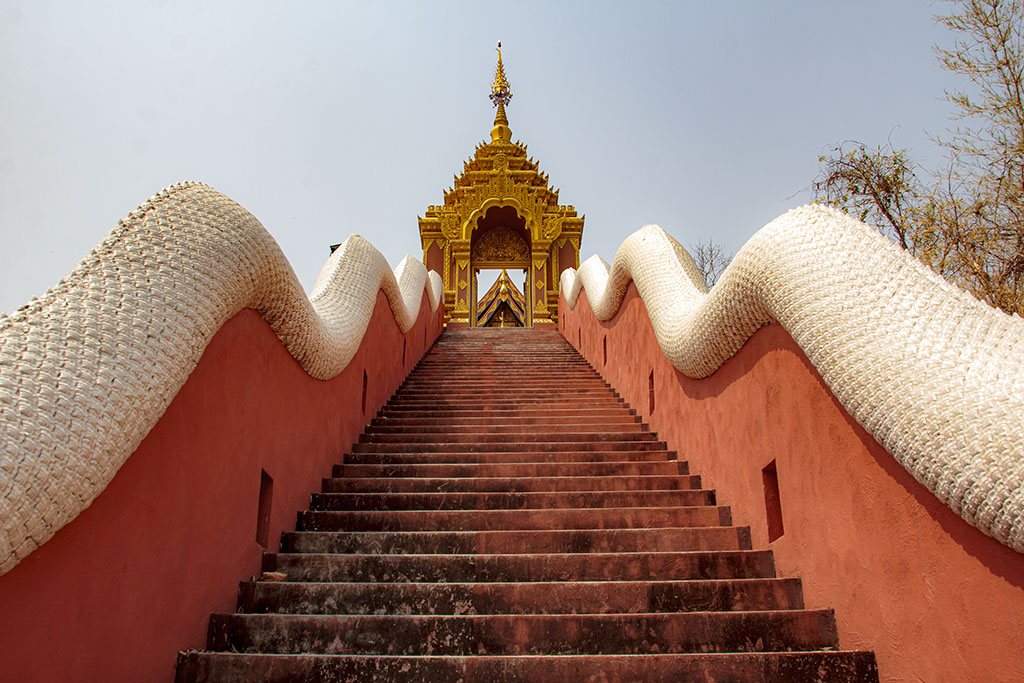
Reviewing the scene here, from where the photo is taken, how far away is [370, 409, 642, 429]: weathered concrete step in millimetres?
5578

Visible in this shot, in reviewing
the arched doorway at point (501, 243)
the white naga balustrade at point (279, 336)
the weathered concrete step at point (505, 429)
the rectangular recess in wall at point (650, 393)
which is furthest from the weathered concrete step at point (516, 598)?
the arched doorway at point (501, 243)

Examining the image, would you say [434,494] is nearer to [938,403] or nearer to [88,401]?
[88,401]

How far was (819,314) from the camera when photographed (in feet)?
8.57

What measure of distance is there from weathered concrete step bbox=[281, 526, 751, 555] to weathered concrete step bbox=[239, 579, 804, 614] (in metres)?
0.44

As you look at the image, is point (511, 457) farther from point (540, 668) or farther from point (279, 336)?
point (540, 668)

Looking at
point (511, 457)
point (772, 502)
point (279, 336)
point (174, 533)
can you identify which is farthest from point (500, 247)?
point (174, 533)

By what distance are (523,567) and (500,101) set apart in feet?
56.4

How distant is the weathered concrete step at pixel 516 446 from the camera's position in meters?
4.81

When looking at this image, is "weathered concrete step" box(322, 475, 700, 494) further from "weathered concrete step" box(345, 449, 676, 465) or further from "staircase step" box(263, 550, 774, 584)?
"staircase step" box(263, 550, 774, 584)

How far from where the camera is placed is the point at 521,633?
251 cm

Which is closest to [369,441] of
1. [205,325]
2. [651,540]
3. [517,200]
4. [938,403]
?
Answer: [651,540]

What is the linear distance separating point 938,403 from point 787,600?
45.7 inches

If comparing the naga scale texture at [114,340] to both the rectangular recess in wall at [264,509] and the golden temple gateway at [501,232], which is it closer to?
the rectangular recess in wall at [264,509]

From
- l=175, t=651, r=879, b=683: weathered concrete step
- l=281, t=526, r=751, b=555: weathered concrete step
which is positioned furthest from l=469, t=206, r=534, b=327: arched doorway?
l=175, t=651, r=879, b=683: weathered concrete step
